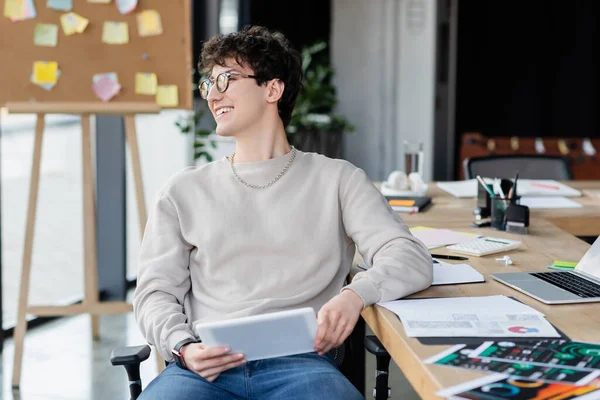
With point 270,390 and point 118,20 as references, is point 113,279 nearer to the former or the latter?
point 118,20

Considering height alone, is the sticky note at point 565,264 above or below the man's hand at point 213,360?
above

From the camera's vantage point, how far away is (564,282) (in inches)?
67.0

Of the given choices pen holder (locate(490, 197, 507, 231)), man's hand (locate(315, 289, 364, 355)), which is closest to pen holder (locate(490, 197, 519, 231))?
pen holder (locate(490, 197, 507, 231))

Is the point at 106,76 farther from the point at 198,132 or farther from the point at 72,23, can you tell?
the point at 198,132

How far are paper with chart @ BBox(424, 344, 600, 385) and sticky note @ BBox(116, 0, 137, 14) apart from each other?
211cm

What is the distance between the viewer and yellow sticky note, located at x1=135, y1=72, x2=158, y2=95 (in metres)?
2.98

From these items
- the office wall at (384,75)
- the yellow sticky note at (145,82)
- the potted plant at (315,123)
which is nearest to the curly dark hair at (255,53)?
the yellow sticky note at (145,82)

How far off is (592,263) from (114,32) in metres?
1.95

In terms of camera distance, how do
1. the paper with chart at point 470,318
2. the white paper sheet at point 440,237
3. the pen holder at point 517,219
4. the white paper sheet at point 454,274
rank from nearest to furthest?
1. the paper with chart at point 470,318
2. the white paper sheet at point 454,274
3. the white paper sheet at point 440,237
4. the pen holder at point 517,219

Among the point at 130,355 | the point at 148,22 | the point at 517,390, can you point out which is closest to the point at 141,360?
the point at 130,355

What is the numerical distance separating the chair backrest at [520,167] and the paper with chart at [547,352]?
2146 mm

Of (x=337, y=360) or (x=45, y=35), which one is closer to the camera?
(x=337, y=360)

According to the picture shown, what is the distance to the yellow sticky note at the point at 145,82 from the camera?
2.98 metres

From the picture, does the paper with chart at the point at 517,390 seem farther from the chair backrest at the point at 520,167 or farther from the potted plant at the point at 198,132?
the potted plant at the point at 198,132
